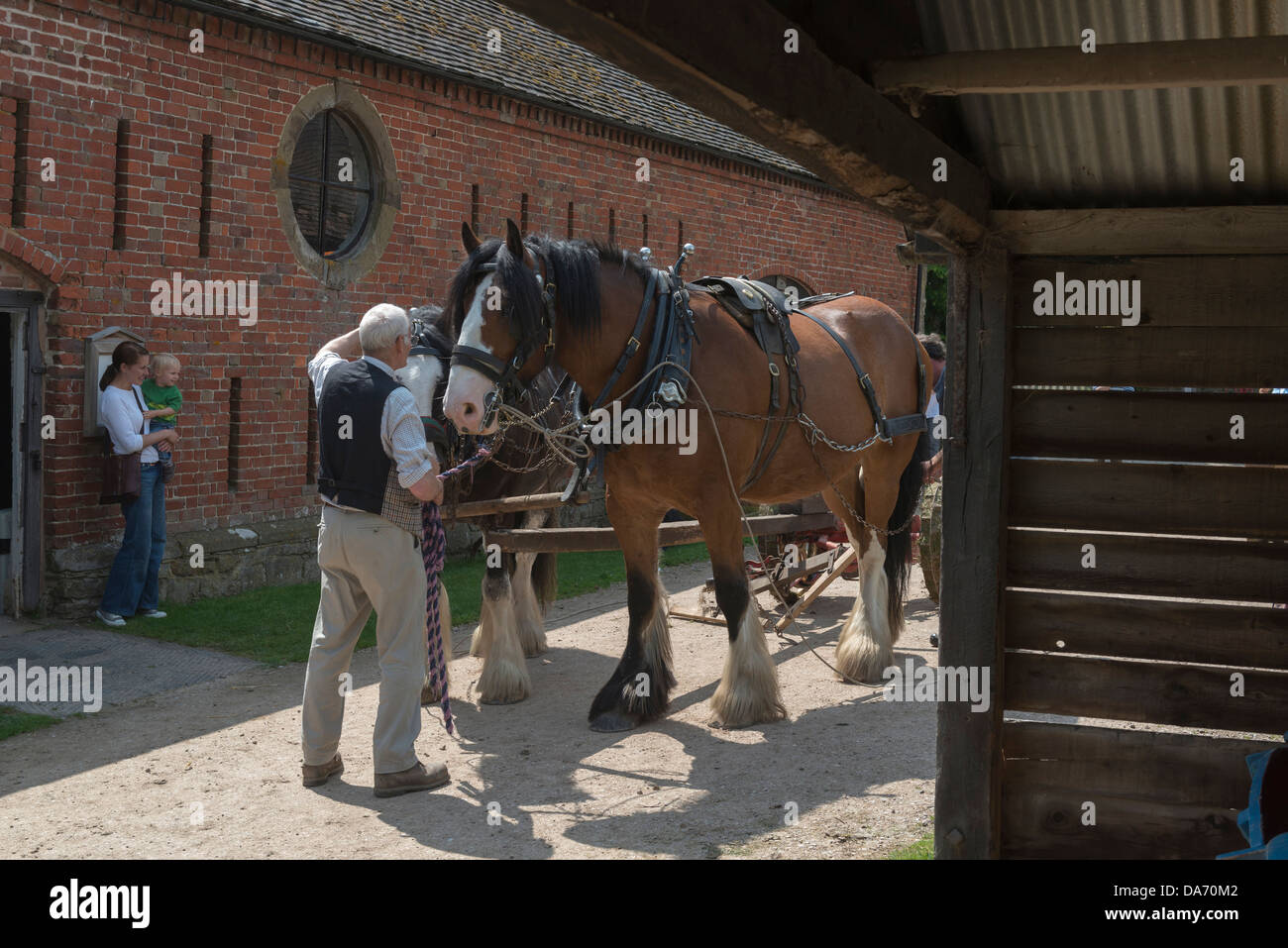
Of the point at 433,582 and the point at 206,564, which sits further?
the point at 206,564

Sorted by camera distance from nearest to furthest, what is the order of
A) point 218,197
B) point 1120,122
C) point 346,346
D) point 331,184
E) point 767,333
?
point 1120,122 < point 346,346 < point 767,333 < point 218,197 < point 331,184

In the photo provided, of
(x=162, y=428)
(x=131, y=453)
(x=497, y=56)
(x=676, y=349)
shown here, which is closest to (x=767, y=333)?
(x=676, y=349)

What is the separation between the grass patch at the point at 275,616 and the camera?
8.14 meters

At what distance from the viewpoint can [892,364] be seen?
7.24 metres

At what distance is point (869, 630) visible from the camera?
7125 mm

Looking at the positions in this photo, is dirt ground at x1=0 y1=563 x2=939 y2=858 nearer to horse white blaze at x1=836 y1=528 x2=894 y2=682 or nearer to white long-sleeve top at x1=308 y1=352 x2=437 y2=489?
horse white blaze at x1=836 y1=528 x2=894 y2=682

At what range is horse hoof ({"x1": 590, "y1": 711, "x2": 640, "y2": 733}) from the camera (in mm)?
5945

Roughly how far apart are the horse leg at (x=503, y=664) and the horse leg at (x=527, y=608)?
2.66 ft

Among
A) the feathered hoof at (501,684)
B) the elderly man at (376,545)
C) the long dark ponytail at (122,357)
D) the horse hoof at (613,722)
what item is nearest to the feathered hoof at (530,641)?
the feathered hoof at (501,684)

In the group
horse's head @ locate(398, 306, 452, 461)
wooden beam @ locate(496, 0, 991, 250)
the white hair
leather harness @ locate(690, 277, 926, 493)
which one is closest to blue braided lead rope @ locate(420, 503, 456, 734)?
horse's head @ locate(398, 306, 452, 461)

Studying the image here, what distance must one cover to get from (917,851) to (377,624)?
2411 mm

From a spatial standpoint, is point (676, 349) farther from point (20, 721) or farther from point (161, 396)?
point (161, 396)

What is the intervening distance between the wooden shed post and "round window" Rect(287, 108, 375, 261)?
8344 mm
